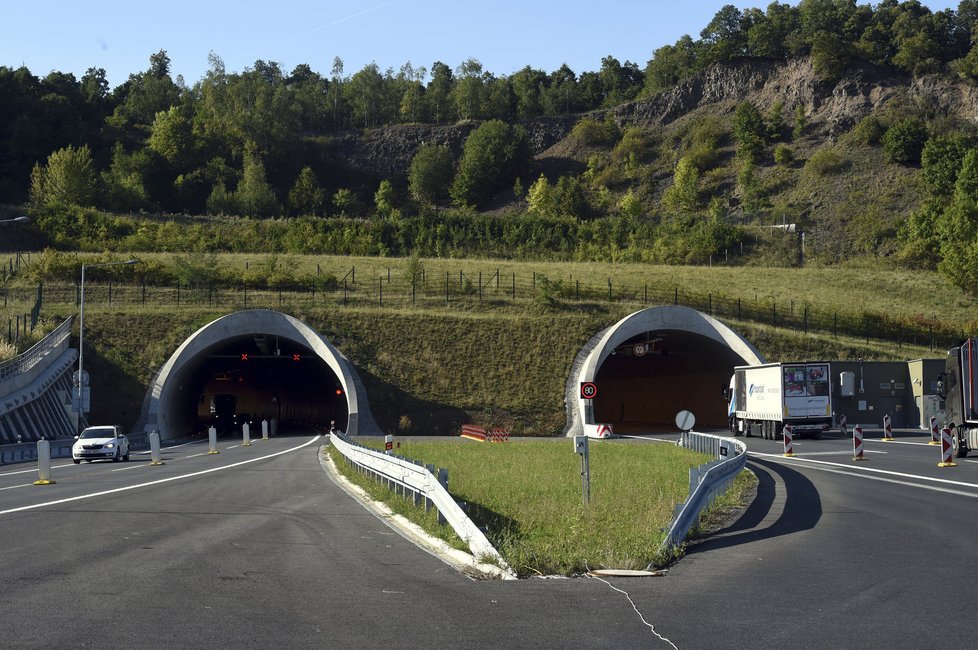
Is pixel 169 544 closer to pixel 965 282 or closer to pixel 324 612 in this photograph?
pixel 324 612

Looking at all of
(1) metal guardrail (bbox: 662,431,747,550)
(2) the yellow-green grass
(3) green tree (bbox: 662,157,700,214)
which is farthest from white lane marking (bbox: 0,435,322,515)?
(3) green tree (bbox: 662,157,700,214)

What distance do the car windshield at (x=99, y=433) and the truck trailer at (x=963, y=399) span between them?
91.4ft

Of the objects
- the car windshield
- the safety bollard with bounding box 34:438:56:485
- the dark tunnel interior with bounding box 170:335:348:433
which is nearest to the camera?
the safety bollard with bounding box 34:438:56:485

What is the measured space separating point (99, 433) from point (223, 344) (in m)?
22.4

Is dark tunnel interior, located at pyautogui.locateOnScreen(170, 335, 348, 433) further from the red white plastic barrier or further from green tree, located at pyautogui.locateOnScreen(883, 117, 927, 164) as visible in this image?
green tree, located at pyautogui.locateOnScreen(883, 117, 927, 164)

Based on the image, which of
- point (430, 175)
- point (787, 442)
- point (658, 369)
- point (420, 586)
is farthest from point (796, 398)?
point (430, 175)

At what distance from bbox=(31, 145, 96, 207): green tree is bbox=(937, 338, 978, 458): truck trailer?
106074mm

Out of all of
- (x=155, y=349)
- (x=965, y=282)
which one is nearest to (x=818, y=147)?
(x=965, y=282)

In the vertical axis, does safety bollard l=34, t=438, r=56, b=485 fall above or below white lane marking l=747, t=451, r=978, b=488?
above

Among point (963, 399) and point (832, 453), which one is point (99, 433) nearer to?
point (832, 453)

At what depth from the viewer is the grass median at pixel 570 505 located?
10688mm

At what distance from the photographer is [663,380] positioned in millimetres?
68438

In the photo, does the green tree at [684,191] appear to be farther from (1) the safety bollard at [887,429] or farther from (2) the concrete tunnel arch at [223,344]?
(1) the safety bollard at [887,429]

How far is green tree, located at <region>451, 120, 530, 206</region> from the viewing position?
164250mm
